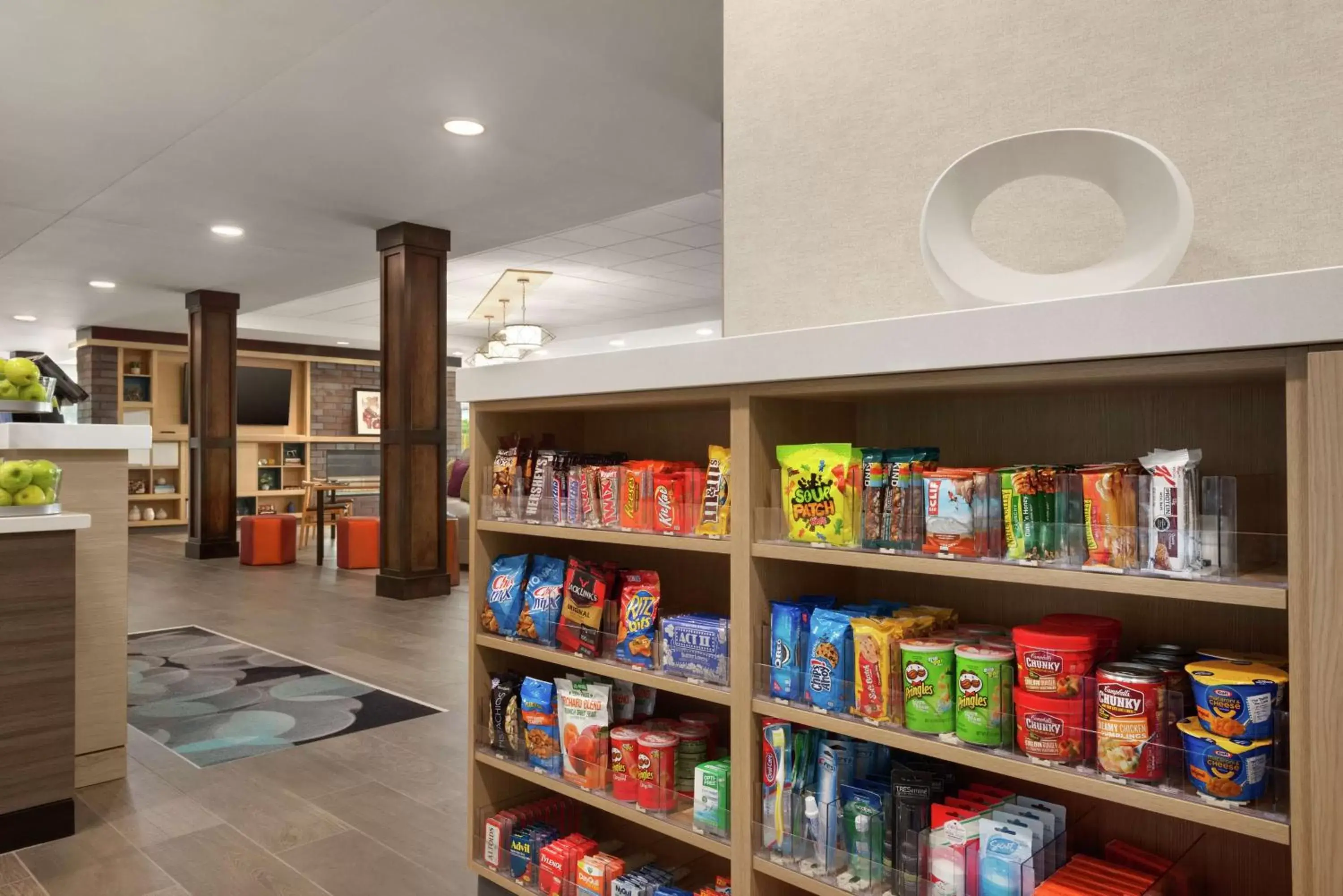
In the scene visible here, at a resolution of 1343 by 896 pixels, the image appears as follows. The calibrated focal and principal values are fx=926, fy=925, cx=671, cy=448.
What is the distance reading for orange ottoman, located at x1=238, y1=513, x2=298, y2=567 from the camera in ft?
28.4

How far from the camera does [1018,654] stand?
1.32m

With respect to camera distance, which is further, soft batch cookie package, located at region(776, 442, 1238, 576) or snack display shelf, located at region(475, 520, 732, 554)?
snack display shelf, located at region(475, 520, 732, 554)

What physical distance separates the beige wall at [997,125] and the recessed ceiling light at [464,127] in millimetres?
2846

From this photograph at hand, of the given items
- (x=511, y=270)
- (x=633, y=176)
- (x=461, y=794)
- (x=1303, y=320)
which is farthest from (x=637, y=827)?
(x=511, y=270)

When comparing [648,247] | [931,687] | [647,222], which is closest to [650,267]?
[648,247]

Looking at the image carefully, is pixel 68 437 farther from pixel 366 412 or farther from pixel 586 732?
pixel 366 412

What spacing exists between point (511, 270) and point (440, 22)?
517 centimetres

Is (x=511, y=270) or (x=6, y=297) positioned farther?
(x=6, y=297)

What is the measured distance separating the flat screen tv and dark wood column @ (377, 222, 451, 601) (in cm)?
725

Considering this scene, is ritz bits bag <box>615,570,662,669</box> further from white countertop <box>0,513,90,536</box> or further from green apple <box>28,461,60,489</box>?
green apple <box>28,461,60,489</box>

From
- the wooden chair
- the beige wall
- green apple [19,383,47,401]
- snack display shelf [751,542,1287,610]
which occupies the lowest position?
the wooden chair

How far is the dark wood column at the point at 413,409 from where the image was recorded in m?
6.57

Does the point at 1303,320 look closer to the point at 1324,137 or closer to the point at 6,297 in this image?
the point at 1324,137

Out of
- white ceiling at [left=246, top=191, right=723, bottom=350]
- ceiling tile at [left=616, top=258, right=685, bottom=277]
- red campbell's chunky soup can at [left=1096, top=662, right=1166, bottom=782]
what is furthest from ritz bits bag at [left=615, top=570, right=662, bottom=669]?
ceiling tile at [left=616, top=258, right=685, bottom=277]
